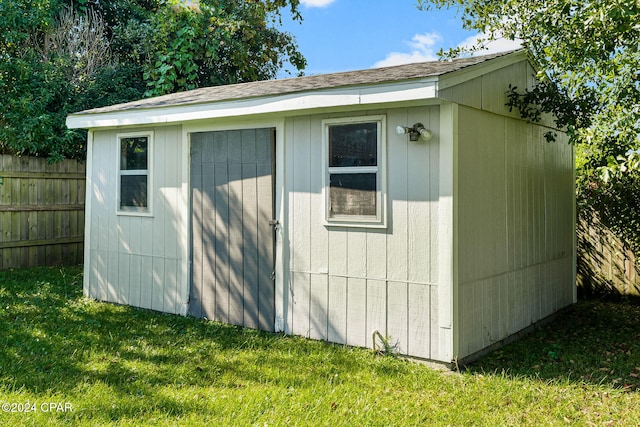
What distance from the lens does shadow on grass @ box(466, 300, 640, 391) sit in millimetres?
4484

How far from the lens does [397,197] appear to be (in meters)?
4.71

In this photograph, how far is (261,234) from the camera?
5.55m

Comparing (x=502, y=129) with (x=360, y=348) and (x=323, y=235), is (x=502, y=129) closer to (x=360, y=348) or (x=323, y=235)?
(x=323, y=235)

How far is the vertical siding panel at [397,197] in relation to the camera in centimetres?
467

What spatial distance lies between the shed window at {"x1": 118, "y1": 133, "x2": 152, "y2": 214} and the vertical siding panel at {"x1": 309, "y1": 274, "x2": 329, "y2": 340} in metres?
2.38

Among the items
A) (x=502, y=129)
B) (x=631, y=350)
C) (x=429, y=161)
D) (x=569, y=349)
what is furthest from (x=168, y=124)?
(x=631, y=350)

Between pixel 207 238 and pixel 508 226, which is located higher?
pixel 508 226

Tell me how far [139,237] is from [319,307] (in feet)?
8.46

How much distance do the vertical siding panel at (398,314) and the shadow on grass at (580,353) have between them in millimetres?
572

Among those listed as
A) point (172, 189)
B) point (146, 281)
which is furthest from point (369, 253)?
point (146, 281)

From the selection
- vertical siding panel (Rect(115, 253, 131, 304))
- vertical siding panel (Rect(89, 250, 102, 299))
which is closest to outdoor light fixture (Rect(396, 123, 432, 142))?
vertical siding panel (Rect(115, 253, 131, 304))

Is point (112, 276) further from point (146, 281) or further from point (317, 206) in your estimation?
point (317, 206)

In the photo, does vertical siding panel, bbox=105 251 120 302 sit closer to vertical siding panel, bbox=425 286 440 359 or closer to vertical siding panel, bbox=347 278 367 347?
vertical siding panel, bbox=347 278 367 347

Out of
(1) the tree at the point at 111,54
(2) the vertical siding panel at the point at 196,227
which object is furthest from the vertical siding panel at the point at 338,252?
(1) the tree at the point at 111,54
